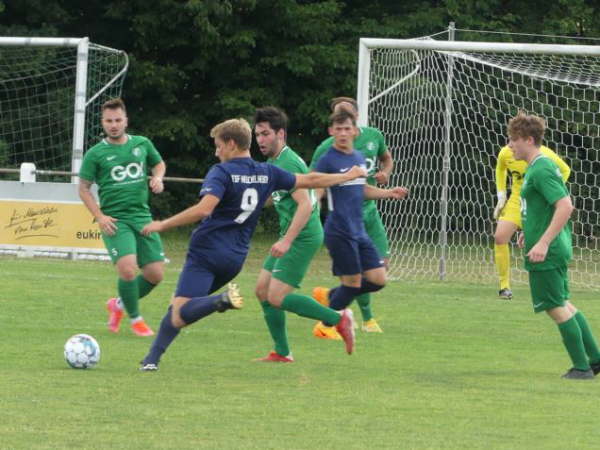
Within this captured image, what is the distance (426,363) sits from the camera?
9500 millimetres

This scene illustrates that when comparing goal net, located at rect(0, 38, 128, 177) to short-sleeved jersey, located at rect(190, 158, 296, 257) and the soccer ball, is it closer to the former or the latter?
the soccer ball

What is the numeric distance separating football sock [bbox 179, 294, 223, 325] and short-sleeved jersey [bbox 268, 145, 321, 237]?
141cm

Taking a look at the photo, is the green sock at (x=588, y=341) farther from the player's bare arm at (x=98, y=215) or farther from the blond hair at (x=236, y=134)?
the player's bare arm at (x=98, y=215)

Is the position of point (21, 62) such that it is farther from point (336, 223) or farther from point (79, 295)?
point (336, 223)

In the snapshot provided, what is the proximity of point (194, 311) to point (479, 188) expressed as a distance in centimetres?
1387

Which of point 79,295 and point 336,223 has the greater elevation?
point 336,223

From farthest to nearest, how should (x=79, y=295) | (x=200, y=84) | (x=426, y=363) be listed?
(x=200, y=84) < (x=79, y=295) < (x=426, y=363)

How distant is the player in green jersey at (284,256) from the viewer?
9.23 meters

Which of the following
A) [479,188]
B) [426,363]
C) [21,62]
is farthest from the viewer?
→ [21,62]

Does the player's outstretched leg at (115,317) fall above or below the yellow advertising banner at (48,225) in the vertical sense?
above

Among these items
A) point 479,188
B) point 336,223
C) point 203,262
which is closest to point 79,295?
point 336,223

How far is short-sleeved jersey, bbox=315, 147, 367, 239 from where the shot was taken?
32.4 ft

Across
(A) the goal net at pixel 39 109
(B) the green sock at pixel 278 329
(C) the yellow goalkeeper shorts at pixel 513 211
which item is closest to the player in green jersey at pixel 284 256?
(B) the green sock at pixel 278 329

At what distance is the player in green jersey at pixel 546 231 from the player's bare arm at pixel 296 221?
140 cm
